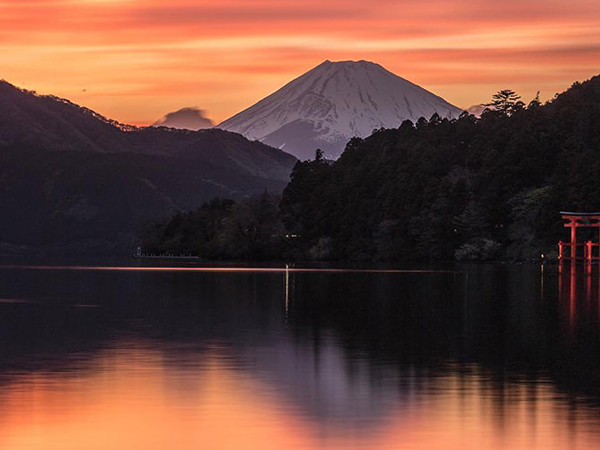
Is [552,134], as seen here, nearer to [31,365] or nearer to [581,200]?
[581,200]

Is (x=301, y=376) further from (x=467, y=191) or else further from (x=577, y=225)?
(x=467, y=191)

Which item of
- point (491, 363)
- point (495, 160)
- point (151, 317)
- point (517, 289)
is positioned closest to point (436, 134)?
point (495, 160)

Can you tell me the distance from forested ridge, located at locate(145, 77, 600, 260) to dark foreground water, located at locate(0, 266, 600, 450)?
98245 mm

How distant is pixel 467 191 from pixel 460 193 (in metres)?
1.60

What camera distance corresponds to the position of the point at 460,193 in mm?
164375

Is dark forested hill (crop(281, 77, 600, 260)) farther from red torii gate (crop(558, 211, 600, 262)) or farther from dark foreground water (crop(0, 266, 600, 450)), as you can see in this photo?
dark foreground water (crop(0, 266, 600, 450))

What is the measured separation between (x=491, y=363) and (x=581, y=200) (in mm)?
121595

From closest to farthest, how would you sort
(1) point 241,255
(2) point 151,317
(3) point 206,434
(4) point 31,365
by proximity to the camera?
(3) point 206,434, (4) point 31,365, (2) point 151,317, (1) point 241,255

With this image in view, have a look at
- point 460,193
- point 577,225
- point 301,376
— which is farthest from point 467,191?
point 301,376

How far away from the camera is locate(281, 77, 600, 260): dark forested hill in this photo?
153 m

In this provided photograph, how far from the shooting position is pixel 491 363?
3095 cm

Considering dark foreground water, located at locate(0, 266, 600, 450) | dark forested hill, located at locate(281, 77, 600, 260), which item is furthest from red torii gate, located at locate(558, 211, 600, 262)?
dark foreground water, located at locate(0, 266, 600, 450)

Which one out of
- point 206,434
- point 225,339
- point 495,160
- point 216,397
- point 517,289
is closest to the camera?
point 206,434

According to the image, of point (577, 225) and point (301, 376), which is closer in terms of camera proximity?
point (301, 376)
